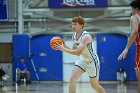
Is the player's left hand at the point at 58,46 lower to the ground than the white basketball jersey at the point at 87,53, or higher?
higher

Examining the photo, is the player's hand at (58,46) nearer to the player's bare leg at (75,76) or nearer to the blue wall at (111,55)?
the player's bare leg at (75,76)

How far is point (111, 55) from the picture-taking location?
2042cm

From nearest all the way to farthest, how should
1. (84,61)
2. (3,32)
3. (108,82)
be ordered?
(84,61), (108,82), (3,32)

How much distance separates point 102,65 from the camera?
67.7ft

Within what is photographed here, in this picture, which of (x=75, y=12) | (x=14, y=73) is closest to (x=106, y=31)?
(x=75, y=12)

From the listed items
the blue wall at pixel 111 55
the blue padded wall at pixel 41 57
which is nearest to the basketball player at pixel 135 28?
the blue wall at pixel 111 55

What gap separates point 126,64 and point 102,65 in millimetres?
1321

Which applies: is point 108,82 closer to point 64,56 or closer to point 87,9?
point 64,56

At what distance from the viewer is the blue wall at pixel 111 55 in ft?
66.7

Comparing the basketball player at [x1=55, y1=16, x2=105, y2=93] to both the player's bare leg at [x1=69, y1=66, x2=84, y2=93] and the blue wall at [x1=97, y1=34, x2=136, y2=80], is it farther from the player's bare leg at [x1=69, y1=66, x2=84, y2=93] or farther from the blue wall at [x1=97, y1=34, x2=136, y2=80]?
the blue wall at [x1=97, y1=34, x2=136, y2=80]

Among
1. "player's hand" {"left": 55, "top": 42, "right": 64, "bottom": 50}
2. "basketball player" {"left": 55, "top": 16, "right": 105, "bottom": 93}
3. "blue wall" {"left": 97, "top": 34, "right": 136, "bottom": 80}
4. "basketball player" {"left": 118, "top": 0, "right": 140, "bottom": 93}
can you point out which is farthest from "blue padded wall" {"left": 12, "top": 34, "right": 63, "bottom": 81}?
"basketball player" {"left": 118, "top": 0, "right": 140, "bottom": 93}

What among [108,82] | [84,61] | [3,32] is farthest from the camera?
[3,32]

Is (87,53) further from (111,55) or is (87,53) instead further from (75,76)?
(111,55)

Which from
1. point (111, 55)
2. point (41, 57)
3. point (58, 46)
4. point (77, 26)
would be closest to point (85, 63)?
point (77, 26)
